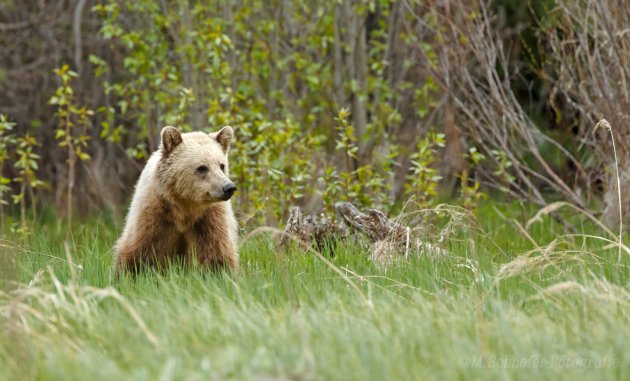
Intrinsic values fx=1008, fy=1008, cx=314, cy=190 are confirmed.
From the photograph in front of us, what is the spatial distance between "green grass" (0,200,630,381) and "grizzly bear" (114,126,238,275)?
49cm

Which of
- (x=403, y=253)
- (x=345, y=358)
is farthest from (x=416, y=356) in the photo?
(x=403, y=253)

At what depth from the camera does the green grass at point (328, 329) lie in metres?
3.37

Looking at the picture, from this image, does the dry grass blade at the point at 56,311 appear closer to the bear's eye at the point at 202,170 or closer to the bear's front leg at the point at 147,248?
the bear's front leg at the point at 147,248

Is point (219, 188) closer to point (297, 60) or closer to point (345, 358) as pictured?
point (345, 358)

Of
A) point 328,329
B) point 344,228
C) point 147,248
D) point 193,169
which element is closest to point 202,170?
point 193,169

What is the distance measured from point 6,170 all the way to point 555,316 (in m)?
9.63

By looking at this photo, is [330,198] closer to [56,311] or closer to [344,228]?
[344,228]

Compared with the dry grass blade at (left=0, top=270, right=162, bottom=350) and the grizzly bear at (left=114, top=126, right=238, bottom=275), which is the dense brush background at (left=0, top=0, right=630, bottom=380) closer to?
the dry grass blade at (left=0, top=270, right=162, bottom=350)

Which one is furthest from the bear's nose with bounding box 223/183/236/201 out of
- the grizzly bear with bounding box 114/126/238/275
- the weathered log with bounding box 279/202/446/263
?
the weathered log with bounding box 279/202/446/263

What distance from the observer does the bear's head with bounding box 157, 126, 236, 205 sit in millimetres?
5691

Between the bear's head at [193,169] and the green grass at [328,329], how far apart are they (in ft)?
2.05

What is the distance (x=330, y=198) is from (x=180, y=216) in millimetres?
2670

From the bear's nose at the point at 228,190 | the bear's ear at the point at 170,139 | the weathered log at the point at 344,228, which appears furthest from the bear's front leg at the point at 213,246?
the weathered log at the point at 344,228

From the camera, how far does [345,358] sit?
11.4ft
